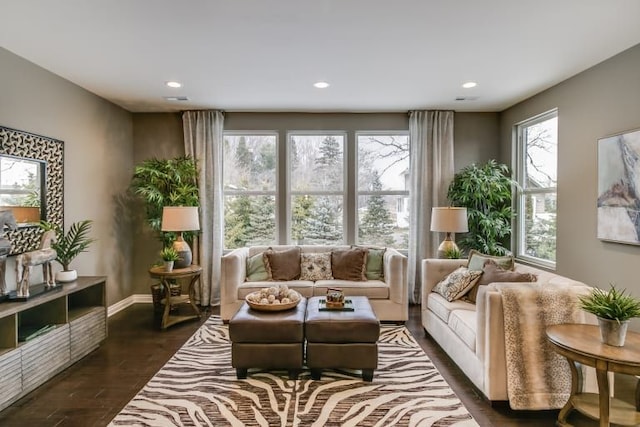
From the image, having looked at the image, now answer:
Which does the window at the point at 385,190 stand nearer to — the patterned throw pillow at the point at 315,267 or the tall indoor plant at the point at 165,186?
the patterned throw pillow at the point at 315,267

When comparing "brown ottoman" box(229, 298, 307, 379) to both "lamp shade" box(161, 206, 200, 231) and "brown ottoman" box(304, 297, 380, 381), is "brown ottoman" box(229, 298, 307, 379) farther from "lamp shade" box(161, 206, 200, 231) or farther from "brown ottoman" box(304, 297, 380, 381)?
"lamp shade" box(161, 206, 200, 231)

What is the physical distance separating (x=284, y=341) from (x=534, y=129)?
4124 millimetres

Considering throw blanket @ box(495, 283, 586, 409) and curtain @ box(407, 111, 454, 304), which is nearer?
throw blanket @ box(495, 283, 586, 409)

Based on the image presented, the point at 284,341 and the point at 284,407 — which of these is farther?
the point at 284,341

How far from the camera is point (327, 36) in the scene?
2.87m

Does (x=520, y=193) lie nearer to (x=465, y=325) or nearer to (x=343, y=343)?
(x=465, y=325)

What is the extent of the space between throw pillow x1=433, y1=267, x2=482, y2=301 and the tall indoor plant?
331cm

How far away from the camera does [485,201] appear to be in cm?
484

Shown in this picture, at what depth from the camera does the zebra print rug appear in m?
2.33

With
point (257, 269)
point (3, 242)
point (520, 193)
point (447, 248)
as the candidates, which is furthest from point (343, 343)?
point (520, 193)

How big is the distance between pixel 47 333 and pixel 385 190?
418 centimetres

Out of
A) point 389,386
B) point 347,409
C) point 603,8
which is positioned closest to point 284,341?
point 347,409

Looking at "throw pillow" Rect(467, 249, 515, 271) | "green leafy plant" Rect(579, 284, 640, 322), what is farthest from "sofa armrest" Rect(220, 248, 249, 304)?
"green leafy plant" Rect(579, 284, 640, 322)

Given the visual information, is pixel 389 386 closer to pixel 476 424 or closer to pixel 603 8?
pixel 476 424
